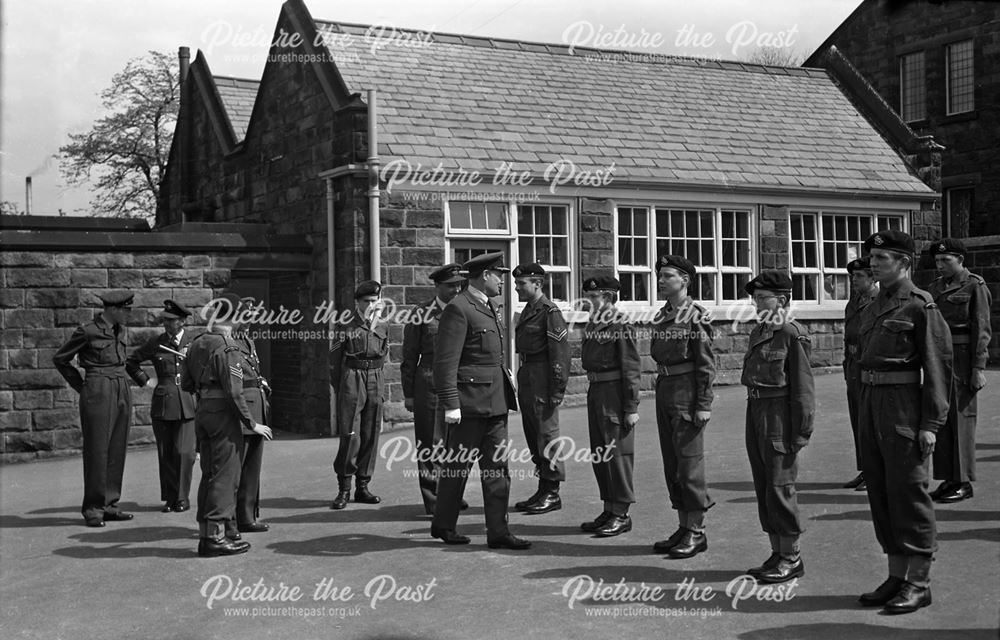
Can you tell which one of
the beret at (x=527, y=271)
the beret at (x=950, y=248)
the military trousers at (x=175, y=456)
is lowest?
the military trousers at (x=175, y=456)

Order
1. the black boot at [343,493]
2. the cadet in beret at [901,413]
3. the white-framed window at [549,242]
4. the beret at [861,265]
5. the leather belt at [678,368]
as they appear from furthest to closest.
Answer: the white-framed window at [549,242] → the black boot at [343,493] → the beret at [861,265] → the leather belt at [678,368] → the cadet in beret at [901,413]

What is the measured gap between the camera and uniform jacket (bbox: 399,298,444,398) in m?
10.1

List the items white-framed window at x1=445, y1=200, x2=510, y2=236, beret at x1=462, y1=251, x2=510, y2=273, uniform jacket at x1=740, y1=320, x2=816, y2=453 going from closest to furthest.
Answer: uniform jacket at x1=740, y1=320, x2=816, y2=453
beret at x1=462, y1=251, x2=510, y2=273
white-framed window at x1=445, y1=200, x2=510, y2=236

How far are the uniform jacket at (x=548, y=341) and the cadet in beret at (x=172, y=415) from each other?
11.1ft

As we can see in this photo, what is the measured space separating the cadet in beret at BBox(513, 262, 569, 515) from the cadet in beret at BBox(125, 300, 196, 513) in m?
3.39

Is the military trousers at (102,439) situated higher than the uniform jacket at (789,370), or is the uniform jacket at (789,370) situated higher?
the uniform jacket at (789,370)

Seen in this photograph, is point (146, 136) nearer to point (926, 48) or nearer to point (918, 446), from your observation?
point (926, 48)

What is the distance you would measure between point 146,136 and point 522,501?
3305 centimetres

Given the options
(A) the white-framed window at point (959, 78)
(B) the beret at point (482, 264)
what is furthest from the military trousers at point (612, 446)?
(A) the white-framed window at point (959, 78)

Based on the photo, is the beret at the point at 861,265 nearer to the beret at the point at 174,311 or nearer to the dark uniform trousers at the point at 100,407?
the beret at the point at 174,311

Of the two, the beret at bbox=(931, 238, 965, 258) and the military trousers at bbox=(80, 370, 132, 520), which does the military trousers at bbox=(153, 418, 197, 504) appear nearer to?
the military trousers at bbox=(80, 370, 132, 520)

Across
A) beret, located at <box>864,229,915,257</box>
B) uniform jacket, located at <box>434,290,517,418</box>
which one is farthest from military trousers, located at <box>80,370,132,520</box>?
beret, located at <box>864,229,915,257</box>

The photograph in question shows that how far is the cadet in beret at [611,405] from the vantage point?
8656mm

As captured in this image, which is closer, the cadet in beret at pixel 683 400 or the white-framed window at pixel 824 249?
the cadet in beret at pixel 683 400
